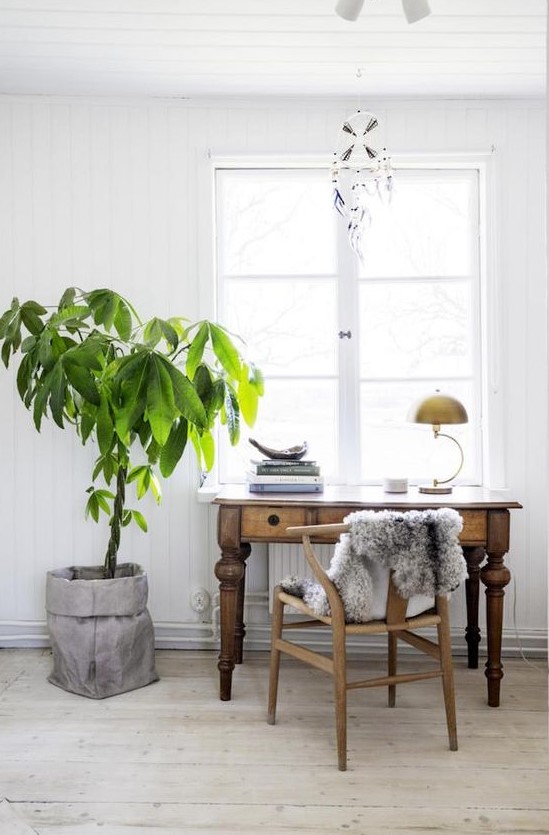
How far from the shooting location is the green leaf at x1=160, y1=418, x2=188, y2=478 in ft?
9.41

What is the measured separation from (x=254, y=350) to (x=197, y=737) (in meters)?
1.71

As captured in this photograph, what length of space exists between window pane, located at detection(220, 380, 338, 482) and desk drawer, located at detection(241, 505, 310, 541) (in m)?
0.62

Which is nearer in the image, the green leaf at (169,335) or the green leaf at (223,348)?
the green leaf at (169,335)

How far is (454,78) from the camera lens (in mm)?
3311

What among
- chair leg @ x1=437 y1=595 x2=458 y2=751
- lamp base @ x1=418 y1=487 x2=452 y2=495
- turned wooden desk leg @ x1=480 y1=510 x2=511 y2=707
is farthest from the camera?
lamp base @ x1=418 y1=487 x2=452 y2=495

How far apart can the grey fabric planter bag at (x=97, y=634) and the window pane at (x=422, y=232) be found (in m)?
1.78

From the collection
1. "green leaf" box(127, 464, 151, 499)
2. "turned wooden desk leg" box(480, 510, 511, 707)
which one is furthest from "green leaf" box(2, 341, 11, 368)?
"turned wooden desk leg" box(480, 510, 511, 707)

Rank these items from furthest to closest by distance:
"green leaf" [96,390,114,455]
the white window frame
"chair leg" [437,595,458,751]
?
1. the white window frame
2. "green leaf" [96,390,114,455]
3. "chair leg" [437,595,458,751]

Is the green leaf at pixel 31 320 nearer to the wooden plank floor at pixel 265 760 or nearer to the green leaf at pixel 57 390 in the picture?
the green leaf at pixel 57 390

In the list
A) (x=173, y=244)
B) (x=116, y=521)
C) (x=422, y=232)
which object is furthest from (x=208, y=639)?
(x=422, y=232)

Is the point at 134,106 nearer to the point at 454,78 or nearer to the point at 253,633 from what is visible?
the point at 454,78

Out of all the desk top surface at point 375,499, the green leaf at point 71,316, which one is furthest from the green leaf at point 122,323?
the desk top surface at point 375,499

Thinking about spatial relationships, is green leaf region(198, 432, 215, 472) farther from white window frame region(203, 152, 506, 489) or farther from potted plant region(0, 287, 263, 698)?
white window frame region(203, 152, 506, 489)

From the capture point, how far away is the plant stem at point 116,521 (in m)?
3.12
